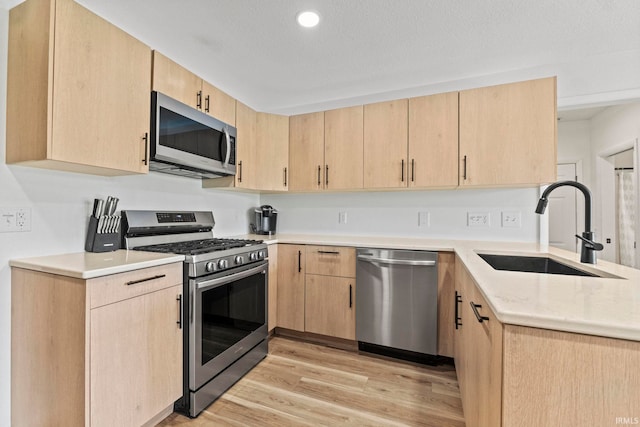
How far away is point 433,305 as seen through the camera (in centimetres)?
214

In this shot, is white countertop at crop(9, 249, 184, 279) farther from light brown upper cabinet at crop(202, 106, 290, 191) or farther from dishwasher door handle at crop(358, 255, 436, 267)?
dishwasher door handle at crop(358, 255, 436, 267)

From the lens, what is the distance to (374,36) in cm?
187

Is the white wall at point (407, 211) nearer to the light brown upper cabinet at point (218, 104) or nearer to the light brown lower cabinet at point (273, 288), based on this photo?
the light brown lower cabinet at point (273, 288)

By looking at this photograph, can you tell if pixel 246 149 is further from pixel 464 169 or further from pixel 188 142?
pixel 464 169

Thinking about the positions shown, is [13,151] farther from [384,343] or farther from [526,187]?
[526,187]

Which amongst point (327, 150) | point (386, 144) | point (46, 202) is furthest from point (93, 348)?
point (386, 144)

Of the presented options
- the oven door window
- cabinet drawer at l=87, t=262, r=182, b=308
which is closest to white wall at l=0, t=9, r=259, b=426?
cabinet drawer at l=87, t=262, r=182, b=308

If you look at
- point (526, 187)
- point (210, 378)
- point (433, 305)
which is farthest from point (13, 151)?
point (526, 187)

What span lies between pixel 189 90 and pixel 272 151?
1.00m

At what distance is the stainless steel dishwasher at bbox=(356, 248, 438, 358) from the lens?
7.05ft

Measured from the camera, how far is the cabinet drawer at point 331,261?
2396 mm

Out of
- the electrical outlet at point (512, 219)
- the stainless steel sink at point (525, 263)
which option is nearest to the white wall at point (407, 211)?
the electrical outlet at point (512, 219)

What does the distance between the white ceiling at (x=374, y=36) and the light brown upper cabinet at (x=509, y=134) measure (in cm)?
26

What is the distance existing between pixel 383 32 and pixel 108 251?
2.16 metres
